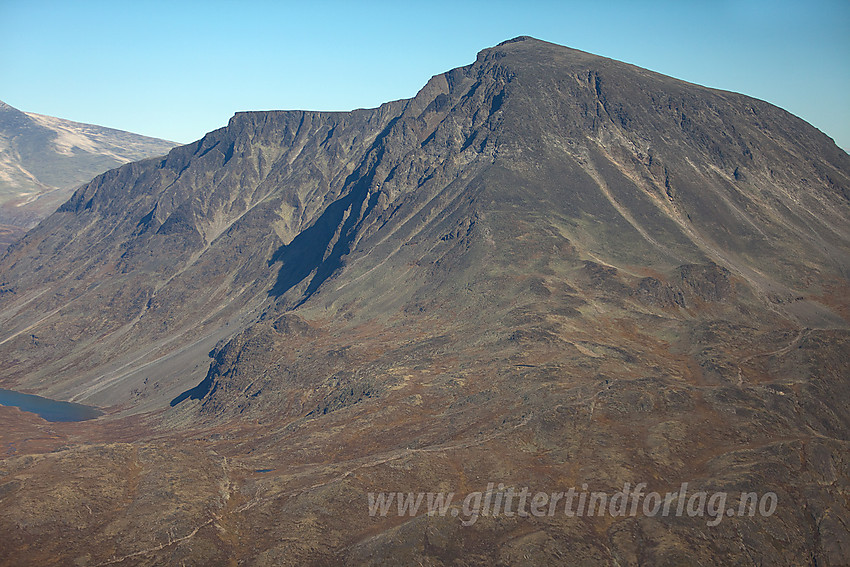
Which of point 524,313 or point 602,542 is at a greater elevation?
point 524,313

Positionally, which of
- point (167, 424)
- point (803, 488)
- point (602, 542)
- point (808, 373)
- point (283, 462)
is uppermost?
point (808, 373)

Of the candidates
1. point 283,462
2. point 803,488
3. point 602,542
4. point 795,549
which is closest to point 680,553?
point 602,542

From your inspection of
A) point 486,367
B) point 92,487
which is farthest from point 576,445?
point 92,487

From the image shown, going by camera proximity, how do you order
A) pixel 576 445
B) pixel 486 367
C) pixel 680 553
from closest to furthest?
pixel 680 553
pixel 576 445
pixel 486 367

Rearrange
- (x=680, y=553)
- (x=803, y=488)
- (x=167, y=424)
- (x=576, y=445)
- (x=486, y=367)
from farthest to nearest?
(x=167, y=424)
(x=486, y=367)
(x=576, y=445)
(x=803, y=488)
(x=680, y=553)

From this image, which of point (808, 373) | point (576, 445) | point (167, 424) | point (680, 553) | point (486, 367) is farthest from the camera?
point (167, 424)

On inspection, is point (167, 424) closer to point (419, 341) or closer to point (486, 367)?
point (419, 341)

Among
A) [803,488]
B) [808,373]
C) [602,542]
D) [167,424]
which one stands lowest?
[167,424]

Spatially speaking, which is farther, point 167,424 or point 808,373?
point 167,424

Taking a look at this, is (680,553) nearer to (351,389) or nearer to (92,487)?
(92,487)
